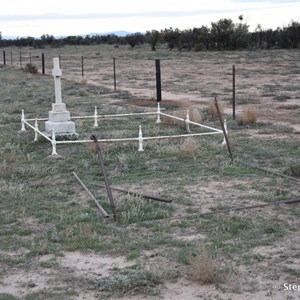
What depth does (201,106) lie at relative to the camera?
751 inches

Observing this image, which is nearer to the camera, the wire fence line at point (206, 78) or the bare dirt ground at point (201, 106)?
the bare dirt ground at point (201, 106)

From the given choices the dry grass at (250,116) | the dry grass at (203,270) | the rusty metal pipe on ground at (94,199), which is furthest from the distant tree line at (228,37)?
the dry grass at (203,270)

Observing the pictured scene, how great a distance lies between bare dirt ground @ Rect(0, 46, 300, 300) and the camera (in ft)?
17.6

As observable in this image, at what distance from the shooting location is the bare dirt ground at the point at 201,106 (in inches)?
212

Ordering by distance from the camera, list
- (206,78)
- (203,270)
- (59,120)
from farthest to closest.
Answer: (206,78)
(59,120)
(203,270)

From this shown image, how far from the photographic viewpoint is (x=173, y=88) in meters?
25.7

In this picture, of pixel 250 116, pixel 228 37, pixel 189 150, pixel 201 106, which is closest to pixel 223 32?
pixel 228 37

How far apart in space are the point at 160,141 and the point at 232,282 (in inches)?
281

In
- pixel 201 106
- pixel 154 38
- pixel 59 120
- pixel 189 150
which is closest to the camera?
pixel 189 150

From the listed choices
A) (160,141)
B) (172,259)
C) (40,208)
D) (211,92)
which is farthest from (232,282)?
(211,92)

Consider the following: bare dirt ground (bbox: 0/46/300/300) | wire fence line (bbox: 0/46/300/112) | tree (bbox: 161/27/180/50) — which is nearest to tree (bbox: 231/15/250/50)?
tree (bbox: 161/27/180/50)

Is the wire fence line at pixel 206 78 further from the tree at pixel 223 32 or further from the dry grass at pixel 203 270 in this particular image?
the tree at pixel 223 32

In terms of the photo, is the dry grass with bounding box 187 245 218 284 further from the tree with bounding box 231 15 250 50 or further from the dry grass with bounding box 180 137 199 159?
the tree with bounding box 231 15 250 50

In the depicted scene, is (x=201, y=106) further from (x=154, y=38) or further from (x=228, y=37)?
(x=154, y=38)
